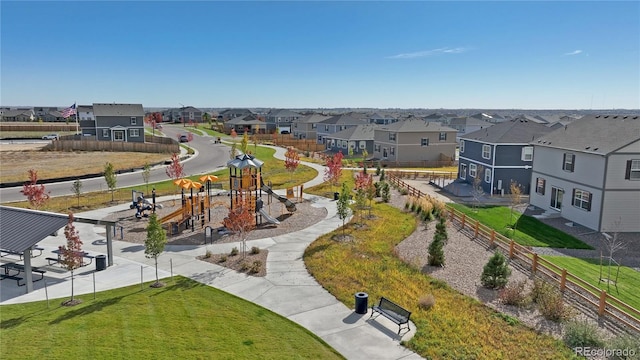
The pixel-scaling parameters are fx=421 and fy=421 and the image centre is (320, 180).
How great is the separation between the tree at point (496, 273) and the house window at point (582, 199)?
16.1 meters

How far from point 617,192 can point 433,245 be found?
16.6m

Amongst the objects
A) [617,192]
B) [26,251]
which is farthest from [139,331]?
[617,192]

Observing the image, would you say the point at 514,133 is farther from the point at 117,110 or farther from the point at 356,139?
the point at 117,110

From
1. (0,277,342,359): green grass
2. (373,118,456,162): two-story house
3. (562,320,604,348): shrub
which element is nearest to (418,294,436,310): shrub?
(562,320,604,348): shrub

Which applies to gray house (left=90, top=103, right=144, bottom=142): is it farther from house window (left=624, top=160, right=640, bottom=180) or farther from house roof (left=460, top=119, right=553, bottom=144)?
house window (left=624, top=160, right=640, bottom=180)

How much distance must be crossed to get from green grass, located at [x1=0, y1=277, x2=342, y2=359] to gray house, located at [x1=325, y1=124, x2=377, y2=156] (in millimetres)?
59882

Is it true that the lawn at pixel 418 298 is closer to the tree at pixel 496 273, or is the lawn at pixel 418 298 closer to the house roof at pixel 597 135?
the tree at pixel 496 273

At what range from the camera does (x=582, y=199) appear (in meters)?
30.9

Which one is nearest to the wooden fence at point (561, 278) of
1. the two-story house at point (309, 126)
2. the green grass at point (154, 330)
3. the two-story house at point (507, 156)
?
the green grass at point (154, 330)

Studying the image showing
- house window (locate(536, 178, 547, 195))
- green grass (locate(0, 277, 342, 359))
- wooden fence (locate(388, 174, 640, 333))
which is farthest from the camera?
house window (locate(536, 178, 547, 195))

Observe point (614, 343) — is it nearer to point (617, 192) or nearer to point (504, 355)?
point (504, 355)

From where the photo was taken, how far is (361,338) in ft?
45.0

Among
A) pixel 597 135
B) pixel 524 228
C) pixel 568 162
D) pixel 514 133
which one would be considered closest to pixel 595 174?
pixel 568 162

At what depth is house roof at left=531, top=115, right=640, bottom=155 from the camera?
29.3 meters
